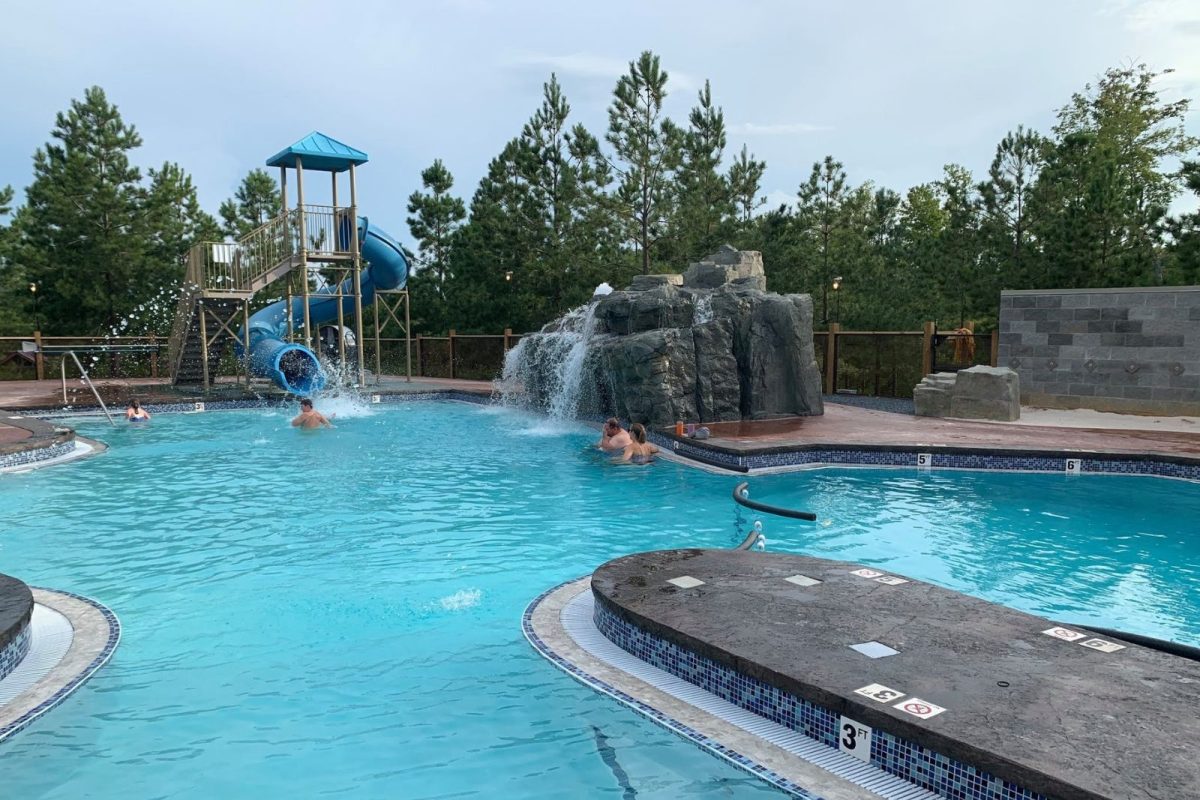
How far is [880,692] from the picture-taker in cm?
306

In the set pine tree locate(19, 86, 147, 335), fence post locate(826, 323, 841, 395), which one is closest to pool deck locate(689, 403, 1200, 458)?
fence post locate(826, 323, 841, 395)

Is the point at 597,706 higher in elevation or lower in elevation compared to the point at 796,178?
lower

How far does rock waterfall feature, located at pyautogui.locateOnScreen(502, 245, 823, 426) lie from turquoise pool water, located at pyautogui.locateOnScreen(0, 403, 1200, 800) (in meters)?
1.96

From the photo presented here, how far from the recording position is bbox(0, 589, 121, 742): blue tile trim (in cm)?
350

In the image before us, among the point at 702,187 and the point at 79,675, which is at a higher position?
the point at 702,187

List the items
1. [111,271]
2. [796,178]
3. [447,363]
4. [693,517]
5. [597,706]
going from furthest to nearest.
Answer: [111,271] < [447,363] < [796,178] < [693,517] < [597,706]

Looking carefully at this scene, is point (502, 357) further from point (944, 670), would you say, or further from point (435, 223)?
point (944, 670)

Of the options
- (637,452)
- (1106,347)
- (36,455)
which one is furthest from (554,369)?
(1106,347)

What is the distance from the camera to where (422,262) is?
29.6 meters

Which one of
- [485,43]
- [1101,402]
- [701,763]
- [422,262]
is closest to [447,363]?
[422,262]

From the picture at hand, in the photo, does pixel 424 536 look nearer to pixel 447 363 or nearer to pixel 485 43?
pixel 485 43

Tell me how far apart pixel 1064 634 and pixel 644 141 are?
20.1 metres

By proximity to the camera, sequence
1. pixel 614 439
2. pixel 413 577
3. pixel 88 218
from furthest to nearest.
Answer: pixel 88 218 → pixel 614 439 → pixel 413 577

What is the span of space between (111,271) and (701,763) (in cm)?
3004
